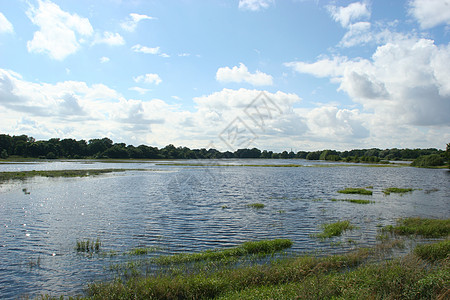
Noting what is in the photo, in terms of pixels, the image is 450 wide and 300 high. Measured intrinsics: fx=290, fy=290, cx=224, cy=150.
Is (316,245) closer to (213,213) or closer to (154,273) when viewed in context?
(154,273)

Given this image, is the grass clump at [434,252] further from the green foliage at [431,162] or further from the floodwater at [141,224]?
the green foliage at [431,162]

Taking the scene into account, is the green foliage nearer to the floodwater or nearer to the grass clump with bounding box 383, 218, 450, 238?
the floodwater

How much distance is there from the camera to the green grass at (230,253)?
16.9 meters

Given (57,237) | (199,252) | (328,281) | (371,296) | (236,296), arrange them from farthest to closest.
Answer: (57,237) < (199,252) < (328,281) < (236,296) < (371,296)

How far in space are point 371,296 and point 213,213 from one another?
22.4m

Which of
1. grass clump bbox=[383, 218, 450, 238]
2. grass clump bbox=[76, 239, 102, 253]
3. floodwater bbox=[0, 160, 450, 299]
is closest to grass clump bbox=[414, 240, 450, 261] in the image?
floodwater bbox=[0, 160, 450, 299]

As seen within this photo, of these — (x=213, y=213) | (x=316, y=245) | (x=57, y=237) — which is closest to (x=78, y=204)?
(x=57, y=237)

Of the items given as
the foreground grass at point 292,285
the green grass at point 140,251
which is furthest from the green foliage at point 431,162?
the green grass at point 140,251

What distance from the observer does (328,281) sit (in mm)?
12078

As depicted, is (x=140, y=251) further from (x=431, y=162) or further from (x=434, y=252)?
(x=431, y=162)

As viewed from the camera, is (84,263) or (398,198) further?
(398,198)

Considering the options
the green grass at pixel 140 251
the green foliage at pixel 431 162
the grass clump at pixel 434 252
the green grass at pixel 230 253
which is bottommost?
the green grass at pixel 140 251

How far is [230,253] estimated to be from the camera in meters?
17.8

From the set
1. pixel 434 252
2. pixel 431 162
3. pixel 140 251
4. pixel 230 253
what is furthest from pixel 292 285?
pixel 431 162
